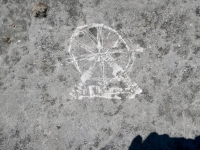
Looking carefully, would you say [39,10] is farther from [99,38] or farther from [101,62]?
[101,62]

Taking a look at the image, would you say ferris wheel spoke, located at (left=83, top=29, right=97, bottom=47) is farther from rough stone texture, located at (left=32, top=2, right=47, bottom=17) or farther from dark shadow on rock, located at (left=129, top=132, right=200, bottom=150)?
dark shadow on rock, located at (left=129, top=132, right=200, bottom=150)

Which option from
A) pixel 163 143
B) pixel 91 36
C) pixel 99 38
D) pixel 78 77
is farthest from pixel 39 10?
pixel 163 143

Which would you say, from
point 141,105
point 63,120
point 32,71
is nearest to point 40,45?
point 32,71

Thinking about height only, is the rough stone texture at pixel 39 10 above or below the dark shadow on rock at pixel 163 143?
above

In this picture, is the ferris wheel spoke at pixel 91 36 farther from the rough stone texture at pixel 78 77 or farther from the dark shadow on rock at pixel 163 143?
the dark shadow on rock at pixel 163 143

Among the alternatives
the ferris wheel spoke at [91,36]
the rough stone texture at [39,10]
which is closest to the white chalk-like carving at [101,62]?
the ferris wheel spoke at [91,36]

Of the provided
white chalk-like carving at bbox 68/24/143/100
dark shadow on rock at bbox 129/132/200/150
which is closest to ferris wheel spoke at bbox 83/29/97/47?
white chalk-like carving at bbox 68/24/143/100
